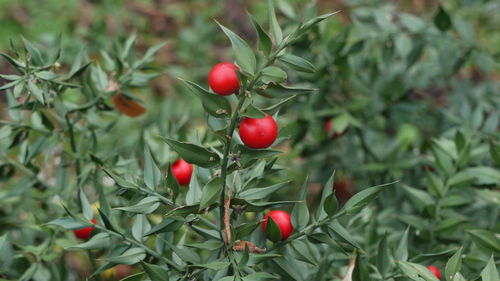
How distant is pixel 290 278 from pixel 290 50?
0.96 meters

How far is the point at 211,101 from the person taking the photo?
0.82m

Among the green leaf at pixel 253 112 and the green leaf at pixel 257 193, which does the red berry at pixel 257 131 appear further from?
the green leaf at pixel 257 193

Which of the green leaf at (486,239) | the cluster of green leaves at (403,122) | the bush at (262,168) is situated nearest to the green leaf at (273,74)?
the bush at (262,168)

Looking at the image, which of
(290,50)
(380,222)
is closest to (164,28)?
(290,50)

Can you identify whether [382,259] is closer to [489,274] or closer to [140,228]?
[489,274]

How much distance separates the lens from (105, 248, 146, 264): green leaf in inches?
38.5

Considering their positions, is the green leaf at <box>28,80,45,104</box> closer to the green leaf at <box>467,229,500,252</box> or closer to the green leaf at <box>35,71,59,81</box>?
the green leaf at <box>35,71,59,81</box>

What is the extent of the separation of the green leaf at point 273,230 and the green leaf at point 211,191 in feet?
0.47

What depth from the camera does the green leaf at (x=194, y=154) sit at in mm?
839

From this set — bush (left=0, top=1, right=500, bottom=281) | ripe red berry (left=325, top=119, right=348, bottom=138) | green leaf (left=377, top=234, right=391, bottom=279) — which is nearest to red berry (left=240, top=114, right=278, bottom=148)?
bush (left=0, top=1, right=500, bottom=281)

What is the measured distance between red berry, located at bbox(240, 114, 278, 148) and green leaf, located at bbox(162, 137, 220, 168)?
0.20 feet

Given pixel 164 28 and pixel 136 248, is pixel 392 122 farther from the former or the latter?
pixel 164 28

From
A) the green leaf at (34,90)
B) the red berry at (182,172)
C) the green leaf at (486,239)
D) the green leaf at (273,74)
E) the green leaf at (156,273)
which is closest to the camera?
the green leaf at (273,74)

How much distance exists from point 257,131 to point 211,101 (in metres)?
0.08
